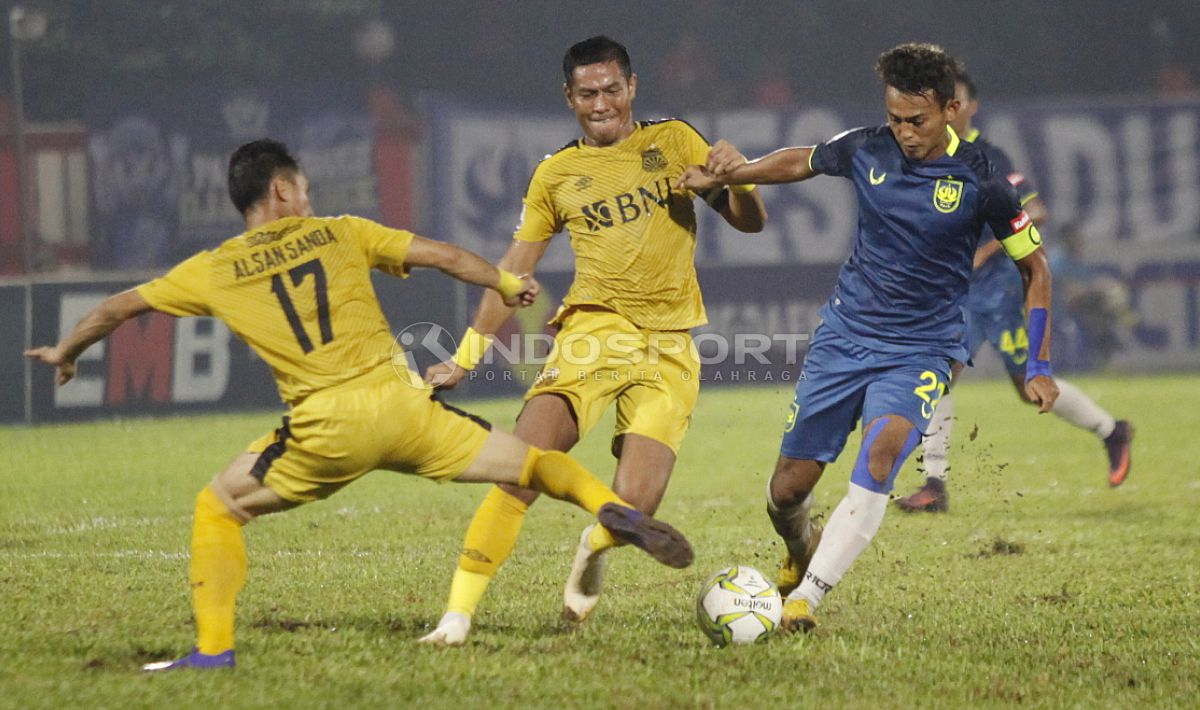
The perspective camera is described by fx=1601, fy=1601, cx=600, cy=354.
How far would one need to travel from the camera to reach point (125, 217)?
22125 millimetres

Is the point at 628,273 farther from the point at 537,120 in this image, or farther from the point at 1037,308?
the point at 537,120

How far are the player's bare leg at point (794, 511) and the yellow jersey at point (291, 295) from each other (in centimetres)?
169

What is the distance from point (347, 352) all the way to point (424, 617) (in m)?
1.30

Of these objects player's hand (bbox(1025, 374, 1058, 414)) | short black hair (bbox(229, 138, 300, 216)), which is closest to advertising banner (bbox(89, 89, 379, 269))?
short black hair (bbox(229, 138, 300, 216))

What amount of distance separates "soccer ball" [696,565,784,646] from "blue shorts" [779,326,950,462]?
0.63 metres

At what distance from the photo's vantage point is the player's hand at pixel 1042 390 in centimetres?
549

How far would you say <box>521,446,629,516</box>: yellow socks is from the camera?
5.15 meters

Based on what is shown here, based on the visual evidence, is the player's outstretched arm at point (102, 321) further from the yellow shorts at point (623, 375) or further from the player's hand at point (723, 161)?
the player's hand at point (723, 161)

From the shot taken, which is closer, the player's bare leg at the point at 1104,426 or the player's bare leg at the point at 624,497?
the player's bare leg at the point at 624,497

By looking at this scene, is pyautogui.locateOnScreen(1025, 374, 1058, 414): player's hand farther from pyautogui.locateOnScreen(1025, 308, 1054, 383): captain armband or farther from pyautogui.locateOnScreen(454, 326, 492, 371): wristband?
pyautogui.locateOnScreen(454, 326, 492, 371): wristband

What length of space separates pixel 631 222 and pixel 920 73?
1174mm
